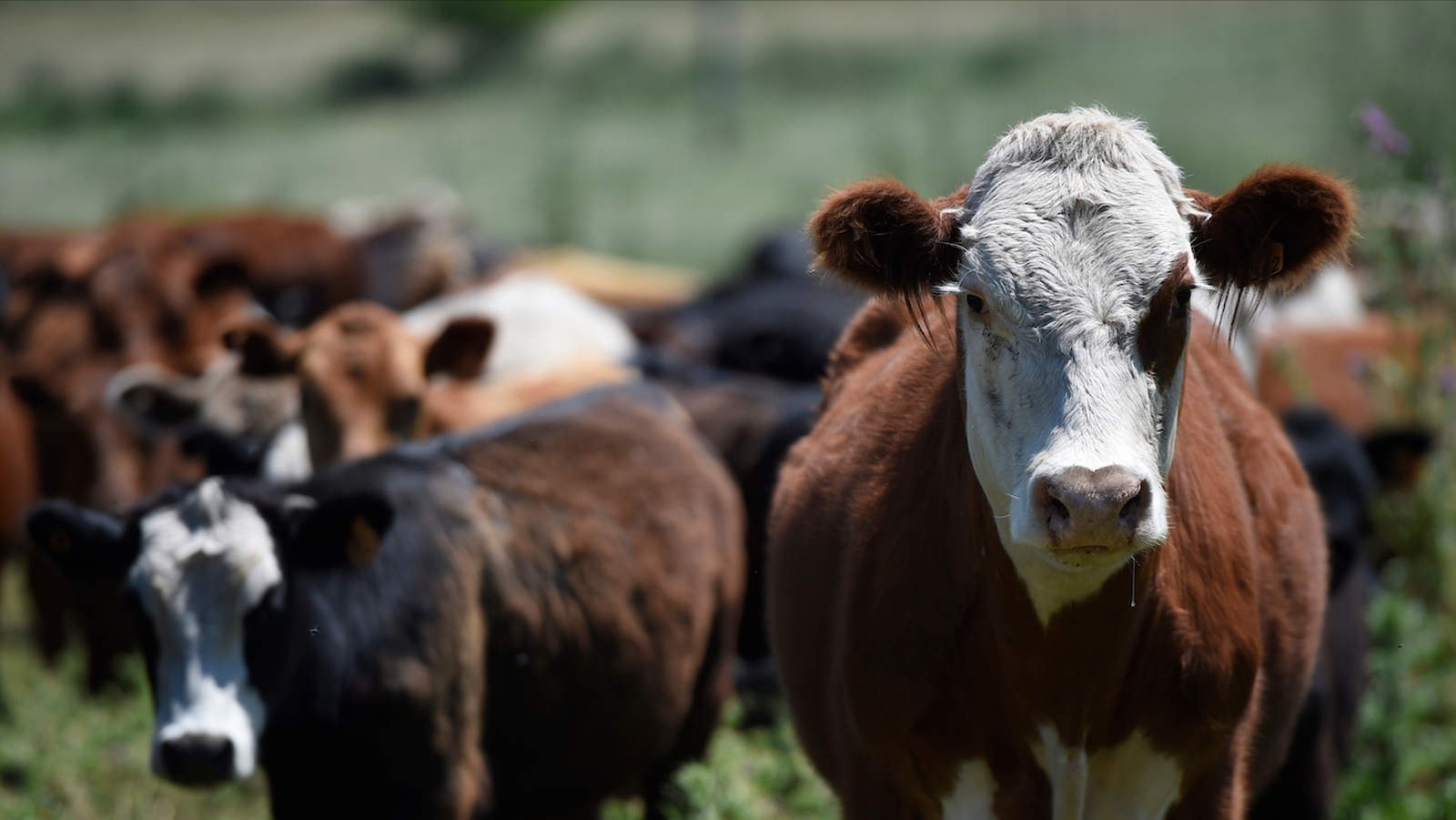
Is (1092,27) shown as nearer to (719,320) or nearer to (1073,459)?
(719,320)

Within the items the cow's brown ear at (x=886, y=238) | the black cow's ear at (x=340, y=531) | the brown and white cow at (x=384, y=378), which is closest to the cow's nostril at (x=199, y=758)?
the black cow's ear at (x=340, y=531)

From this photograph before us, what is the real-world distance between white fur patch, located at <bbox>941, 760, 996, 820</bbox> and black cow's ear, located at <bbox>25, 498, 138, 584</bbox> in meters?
2.22

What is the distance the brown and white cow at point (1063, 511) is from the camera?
2545 mm

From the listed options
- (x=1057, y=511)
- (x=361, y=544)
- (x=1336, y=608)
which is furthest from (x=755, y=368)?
(x=1057, y=511)

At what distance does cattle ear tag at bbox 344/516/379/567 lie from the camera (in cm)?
385

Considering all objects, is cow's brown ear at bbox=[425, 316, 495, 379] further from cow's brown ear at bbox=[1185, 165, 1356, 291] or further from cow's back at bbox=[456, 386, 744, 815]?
cow's brown ear at bbox=[1185, 165, 1356, 291]

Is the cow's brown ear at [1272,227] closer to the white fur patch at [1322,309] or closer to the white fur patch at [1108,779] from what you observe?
the white fur patch at [1108,779]

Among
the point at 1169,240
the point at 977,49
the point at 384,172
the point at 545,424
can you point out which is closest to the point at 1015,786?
the point at 1169,240

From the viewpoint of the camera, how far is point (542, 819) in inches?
167

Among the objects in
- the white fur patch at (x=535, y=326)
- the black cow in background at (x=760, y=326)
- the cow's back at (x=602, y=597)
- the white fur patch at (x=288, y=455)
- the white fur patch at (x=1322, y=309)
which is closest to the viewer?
the cow's back at (x=602, y=597)

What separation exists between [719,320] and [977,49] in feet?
52.9

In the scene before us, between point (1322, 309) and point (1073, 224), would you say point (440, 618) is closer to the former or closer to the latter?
point (1073, 224)

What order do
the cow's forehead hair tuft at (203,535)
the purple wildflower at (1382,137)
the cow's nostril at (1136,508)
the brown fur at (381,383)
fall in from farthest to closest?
the purple wildflower at (1382,137)
the brown fur at (381,383)
the cow's forehead hair tuft at (203,535)
the cow's nostril at (1136,508)

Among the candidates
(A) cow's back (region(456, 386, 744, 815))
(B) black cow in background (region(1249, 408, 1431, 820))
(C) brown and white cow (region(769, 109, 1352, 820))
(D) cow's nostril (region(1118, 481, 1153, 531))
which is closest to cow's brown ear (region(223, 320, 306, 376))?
(A) cow's back (region(456, 386, 744, 815))
